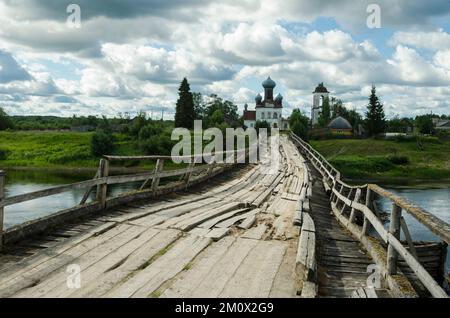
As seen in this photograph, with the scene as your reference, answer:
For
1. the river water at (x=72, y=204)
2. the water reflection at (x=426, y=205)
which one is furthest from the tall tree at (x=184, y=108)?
the water reflection at (x=426, y=205)

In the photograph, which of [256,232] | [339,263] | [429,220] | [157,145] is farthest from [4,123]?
[429,220]

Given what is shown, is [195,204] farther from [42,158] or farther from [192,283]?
[42,158]

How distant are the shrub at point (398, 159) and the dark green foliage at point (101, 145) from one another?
40.0 m

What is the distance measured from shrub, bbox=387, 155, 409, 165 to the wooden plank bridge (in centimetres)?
5604

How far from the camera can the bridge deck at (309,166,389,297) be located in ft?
18.5

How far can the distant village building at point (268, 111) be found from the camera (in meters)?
125

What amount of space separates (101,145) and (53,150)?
331 inches

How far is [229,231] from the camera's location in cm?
803

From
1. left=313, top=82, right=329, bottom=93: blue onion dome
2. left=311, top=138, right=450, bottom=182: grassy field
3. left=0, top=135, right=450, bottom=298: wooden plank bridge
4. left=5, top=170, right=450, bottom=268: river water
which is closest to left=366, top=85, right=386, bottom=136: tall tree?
left=311, top=138, right=450, bottom=182: grassy field

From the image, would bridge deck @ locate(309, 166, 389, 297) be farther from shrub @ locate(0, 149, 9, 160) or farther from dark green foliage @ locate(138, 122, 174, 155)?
shrub @ locate(0, 149, 9, 160)

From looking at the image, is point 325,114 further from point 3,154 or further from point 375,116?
point 3,154

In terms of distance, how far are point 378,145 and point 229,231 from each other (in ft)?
234

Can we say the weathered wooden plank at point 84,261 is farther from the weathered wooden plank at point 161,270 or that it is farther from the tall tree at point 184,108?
the tall tree at point 184,108
